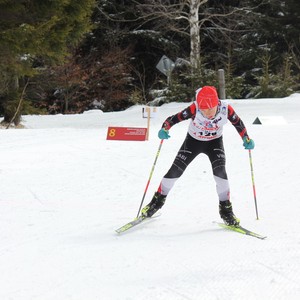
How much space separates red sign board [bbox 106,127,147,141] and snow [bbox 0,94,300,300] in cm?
23

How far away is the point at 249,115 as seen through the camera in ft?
42.2

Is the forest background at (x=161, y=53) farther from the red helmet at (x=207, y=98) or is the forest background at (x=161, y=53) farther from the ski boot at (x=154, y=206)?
the red helmet at (x=207, y=98)

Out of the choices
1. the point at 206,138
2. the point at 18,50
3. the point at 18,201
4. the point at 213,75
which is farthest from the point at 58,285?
the point at 213,75

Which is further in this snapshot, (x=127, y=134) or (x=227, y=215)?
(x=127, y=134)

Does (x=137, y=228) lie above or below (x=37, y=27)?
below

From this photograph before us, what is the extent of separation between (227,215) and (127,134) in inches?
213

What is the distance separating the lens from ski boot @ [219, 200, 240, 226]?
16.5ft

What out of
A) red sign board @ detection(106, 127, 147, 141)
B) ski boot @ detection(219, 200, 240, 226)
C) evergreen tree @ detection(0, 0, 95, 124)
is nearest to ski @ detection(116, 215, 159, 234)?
ski boot @ detection(219, 200, 240, 226)

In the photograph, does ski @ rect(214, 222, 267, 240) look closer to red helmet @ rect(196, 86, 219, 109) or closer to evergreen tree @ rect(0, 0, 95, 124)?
red helmet @ rect(196, 86, 219, 109)

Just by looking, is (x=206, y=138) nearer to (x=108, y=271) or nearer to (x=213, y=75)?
(x=108, y=271)

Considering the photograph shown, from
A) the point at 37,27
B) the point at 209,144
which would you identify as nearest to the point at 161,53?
the point at 37,27

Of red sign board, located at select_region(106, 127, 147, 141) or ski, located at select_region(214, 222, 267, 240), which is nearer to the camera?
ski, located at select_region(214, 222, 267, 240)

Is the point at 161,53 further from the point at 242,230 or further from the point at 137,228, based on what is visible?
the point at 242,230

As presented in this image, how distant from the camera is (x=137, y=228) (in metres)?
5.09
